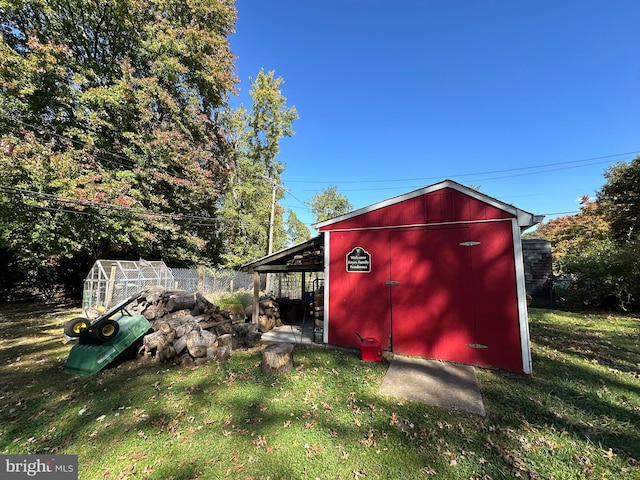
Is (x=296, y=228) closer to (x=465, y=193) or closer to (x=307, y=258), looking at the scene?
(x=307, y=258)

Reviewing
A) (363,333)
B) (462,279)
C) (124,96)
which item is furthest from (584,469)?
(124,96)

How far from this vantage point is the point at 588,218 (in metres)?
20.0

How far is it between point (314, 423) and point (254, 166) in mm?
17838

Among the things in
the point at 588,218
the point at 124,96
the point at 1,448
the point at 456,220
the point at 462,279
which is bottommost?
the point at 1,448

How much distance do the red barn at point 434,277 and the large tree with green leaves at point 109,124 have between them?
10753 millimetres

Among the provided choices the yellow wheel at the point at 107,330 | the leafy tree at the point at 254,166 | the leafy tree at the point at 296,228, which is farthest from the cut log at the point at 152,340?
the leafy tree at the point at 296,228

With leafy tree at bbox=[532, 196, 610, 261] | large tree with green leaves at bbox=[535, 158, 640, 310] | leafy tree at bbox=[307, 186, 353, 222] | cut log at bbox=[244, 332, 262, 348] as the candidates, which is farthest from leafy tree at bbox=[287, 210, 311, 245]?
cut log at bbox=[244, 332, 262, 348]

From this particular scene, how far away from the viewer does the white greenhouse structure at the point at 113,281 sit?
9.51 meters

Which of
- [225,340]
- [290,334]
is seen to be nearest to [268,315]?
[290,334]

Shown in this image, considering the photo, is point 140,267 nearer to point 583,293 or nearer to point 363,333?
point 363,333

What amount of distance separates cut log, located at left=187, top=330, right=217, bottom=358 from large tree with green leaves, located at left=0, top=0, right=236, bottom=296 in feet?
27.5

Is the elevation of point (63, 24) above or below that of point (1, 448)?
above

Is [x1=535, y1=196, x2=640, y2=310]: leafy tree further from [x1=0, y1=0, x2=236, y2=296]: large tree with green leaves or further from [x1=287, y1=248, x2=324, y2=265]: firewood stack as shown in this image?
[x1=0, y1=0, x2=236, y2=296]: large tree with green leaves

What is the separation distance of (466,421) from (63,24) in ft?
67.0
